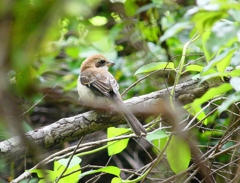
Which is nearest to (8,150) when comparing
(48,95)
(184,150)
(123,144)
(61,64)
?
(123,144)

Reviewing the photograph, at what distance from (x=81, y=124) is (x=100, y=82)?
3.21 feet

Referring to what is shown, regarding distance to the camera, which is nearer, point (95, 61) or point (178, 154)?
point (178, 154)

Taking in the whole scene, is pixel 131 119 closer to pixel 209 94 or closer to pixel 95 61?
pixel 209 94

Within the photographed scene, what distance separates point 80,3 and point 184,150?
1826 mm

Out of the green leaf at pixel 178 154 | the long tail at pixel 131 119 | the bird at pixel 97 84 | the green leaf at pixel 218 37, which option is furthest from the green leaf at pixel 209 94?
the bird at pixel 97 84

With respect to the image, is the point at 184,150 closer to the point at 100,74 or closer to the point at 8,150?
the point at 8,150

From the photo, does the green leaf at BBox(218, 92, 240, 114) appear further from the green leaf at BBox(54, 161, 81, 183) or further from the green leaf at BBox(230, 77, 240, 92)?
the green leaf at BBox(54, 161, 81, 183)

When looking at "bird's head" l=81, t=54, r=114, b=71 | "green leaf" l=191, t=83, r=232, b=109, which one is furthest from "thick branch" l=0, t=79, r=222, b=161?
"bird's head" l=81, t=54, r=114, b=71

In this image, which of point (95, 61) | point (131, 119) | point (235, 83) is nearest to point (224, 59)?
point (235, 83)

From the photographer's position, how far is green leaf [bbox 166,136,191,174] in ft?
8.01

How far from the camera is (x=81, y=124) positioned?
2908 millimetres

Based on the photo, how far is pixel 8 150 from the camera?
2736 mm

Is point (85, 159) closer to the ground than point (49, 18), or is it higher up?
closer to the ground

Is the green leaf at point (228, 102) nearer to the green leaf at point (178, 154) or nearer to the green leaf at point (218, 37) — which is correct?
the green leaf at point (218, 37)
